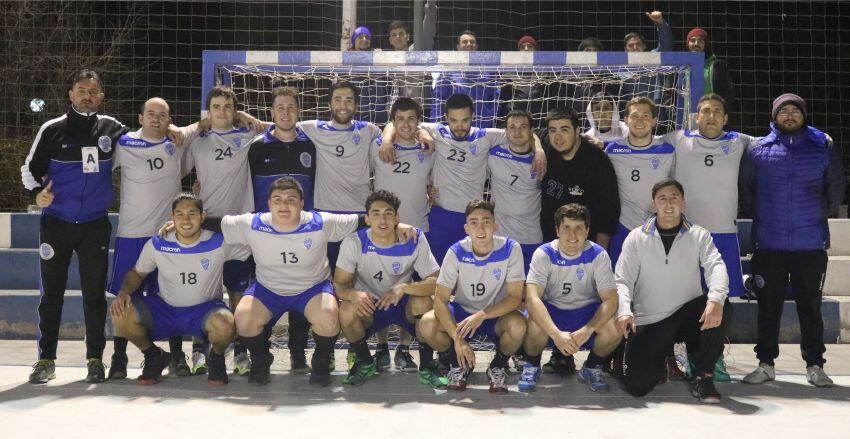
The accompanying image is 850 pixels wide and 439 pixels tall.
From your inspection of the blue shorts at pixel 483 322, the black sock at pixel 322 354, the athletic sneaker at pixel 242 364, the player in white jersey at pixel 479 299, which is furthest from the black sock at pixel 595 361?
the athletic sneaker at pixel 242 364

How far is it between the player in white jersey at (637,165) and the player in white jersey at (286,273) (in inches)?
50.5

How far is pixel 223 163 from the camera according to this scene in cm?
509

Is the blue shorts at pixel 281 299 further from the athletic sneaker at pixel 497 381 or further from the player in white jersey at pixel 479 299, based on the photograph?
the athletic sneaker at pixel 497 381

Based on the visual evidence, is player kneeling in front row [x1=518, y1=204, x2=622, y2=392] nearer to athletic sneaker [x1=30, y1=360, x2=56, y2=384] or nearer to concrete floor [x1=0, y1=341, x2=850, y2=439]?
concrete floor [x1=0, y1=341, x2=850, y2=439]

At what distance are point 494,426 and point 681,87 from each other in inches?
123

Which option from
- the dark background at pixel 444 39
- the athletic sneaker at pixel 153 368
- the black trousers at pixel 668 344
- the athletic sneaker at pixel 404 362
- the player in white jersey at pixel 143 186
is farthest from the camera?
the dark background at pixel 444 39

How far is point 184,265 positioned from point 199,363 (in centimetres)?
60

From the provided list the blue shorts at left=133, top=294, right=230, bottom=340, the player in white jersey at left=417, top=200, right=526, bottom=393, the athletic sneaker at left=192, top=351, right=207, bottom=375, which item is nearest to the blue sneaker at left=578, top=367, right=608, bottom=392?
the player in white jersey at left=417, top=200, right=526, bottom=393

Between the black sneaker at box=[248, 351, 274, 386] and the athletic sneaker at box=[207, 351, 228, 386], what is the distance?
0.14m

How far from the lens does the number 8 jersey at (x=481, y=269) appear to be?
15.0 feet

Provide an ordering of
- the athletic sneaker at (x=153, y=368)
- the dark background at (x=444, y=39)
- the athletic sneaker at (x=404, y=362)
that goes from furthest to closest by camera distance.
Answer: the dark background at (x=444, y=39) < the athletic sneaker at (x=404, y=362) < the athletic sneaker at (x=153, y=368)

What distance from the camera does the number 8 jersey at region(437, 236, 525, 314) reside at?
457 cm

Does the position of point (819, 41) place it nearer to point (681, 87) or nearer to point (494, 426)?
point (681, 87)

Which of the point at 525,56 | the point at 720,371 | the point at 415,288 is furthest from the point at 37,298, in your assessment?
the point at 720,371
